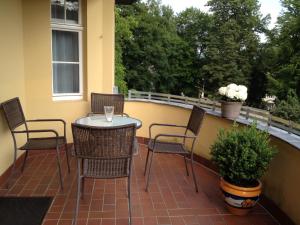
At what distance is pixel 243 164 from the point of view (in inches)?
97.9

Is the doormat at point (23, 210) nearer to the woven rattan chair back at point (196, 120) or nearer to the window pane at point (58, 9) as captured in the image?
the woven rattan chair back at point (196, 120)

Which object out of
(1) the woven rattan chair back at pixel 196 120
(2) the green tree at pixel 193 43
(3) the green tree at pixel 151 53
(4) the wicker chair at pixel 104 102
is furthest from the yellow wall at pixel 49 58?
(2) the green tree at pixel 193 43

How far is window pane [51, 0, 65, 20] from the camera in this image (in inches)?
159

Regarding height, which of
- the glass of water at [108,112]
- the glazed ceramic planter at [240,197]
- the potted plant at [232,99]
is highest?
the potted plant at [232,99]

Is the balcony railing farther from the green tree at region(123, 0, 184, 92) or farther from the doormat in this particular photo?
the green tree at region(123, 0, 184, 92)

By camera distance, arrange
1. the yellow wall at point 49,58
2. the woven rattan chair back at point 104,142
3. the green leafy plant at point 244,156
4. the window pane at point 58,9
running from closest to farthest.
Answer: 1. the woven rattan chair back at point 104,142
2. the green leafy plant at point 244,156
3. the yellow wall at point 49,58
4. the window pane at point 58,9

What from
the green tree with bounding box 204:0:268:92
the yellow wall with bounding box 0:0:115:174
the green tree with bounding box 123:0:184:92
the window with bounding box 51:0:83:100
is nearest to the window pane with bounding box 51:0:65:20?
the window with bounding box 51:0:83:100

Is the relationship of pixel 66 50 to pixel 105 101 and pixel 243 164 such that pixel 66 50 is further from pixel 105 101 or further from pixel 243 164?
pixel 243 164

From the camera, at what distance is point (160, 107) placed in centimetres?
464

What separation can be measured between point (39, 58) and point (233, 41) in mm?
18320

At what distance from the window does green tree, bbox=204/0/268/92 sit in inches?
650

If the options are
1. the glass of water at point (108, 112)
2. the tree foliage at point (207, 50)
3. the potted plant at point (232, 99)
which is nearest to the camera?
the glass of water at point (108, 112)

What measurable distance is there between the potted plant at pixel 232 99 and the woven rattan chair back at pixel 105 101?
150cm

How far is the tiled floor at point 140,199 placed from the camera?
98.7 inches
